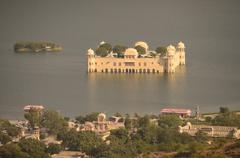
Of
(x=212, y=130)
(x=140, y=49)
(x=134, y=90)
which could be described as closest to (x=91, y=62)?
(x=140, y=49)

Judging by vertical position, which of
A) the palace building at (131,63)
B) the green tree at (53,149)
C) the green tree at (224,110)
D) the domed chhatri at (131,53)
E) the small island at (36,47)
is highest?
the small island at (36,47)

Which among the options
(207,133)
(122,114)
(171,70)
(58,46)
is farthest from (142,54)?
(207,133)

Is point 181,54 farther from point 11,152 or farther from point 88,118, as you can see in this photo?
point 11,152

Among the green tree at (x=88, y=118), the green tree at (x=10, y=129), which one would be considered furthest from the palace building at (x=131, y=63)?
the green tree at (x=10, y=129)

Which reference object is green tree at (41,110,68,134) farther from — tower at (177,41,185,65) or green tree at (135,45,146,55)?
tower at (177,41,185,65)

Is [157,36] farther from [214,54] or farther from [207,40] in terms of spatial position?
[214,54]

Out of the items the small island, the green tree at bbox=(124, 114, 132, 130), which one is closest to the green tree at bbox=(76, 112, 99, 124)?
the green tree at bbox=(124, 114, 132, 130)

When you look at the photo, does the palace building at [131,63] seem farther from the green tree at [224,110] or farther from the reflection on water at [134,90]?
the green tree at [224,110]
